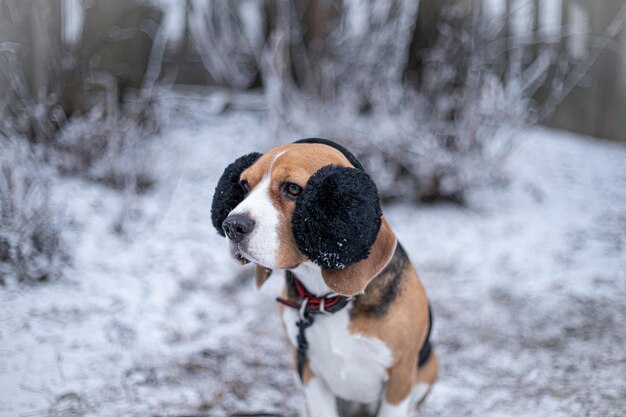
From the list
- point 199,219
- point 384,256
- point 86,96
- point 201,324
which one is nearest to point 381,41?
point 199,219

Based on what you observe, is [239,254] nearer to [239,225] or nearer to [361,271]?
[239,225]

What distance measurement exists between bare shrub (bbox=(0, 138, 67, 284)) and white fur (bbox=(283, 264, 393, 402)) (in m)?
2.47

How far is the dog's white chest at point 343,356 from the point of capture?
2479 millimetres

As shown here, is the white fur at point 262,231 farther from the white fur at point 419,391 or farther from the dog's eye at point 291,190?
the white fur at point 419,391

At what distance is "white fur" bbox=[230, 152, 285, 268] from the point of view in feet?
6.91

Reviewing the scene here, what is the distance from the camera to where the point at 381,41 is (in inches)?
257

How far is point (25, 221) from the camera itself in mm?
4328

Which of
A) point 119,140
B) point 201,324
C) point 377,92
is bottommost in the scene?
point 201,324

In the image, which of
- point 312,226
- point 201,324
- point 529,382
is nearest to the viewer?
point 312,226

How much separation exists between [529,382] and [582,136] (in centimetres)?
641

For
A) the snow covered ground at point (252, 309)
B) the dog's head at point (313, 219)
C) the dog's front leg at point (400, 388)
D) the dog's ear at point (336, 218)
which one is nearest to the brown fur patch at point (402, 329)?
the dog's front leg at point (400, 388)

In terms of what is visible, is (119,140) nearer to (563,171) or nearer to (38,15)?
(38,15)

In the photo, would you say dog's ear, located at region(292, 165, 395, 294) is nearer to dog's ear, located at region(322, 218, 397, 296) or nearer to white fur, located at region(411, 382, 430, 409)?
Result: dog's ear, located at region(322, 218, 397, 296)

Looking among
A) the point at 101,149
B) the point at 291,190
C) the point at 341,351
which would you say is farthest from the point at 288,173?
the point at 101,149
